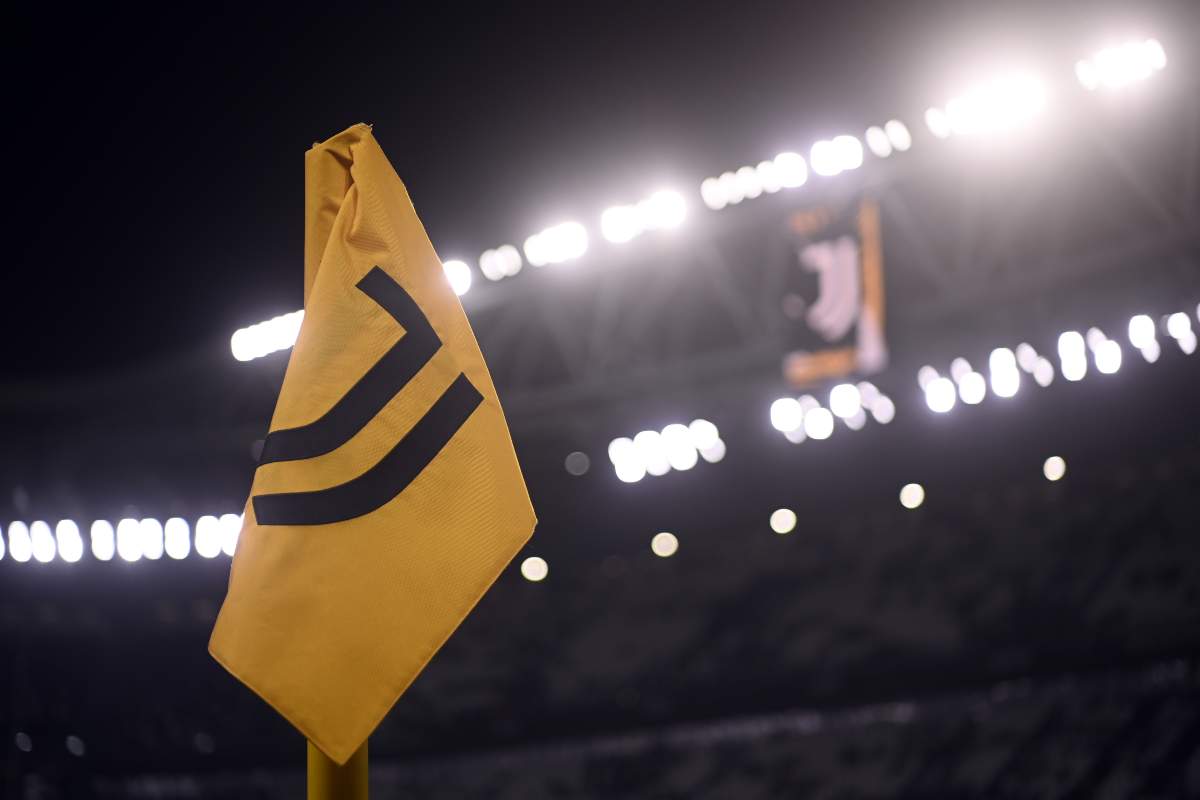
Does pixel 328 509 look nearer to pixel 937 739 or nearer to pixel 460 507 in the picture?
pixel 460 507

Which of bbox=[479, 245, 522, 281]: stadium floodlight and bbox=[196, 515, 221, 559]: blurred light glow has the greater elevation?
bbox=[479, 245, 522, 281]: stadium floodlight

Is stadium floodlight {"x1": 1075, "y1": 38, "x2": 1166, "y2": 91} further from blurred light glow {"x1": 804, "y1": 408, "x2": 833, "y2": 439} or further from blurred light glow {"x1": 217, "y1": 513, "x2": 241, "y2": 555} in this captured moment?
blurred light glow {"x1": 217, "y1": 513, "x2": 241, "y2": 555}

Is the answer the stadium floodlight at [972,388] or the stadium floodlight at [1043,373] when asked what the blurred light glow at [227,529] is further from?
the stadium floodlight at [1043,373]

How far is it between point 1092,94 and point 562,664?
3792 millimetres

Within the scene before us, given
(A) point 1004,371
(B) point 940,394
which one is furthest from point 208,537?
(A) point 1004,371

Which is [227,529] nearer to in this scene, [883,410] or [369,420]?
[883,410]

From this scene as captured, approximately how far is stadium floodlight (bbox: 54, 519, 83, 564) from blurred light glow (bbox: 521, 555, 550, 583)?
2.79 meters

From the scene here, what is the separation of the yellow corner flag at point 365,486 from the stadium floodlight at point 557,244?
14.3 feet

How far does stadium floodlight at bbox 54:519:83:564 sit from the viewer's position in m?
6.73

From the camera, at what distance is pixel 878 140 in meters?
4.90

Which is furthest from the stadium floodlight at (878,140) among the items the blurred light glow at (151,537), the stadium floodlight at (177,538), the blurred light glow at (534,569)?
the blurred light glow at (151,537)

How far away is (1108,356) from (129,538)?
547cm

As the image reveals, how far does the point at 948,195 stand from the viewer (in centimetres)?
504

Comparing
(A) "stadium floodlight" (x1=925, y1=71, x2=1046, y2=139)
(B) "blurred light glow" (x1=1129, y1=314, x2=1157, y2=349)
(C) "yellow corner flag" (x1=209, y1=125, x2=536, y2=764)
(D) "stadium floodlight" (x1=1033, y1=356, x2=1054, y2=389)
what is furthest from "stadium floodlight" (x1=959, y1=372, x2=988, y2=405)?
(C) "yellow corner flag" (x1=209, y1=125, x2=536, y2=764)
